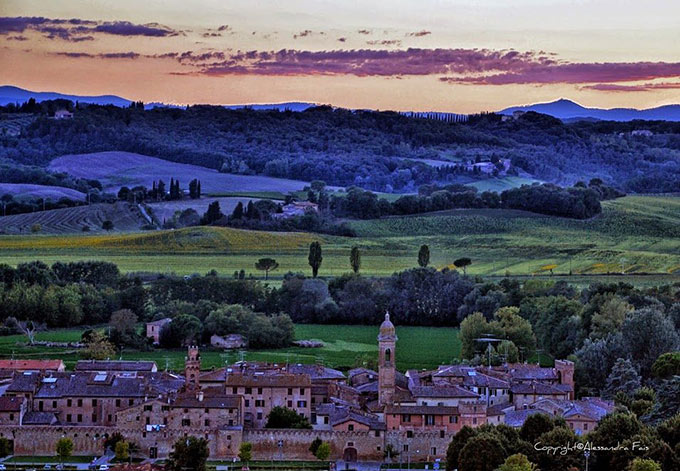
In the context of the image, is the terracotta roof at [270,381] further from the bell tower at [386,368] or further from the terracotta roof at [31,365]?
the terracotta roof at [31,365]

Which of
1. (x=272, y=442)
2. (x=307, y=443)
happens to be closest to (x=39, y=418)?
(x=272, y=442)

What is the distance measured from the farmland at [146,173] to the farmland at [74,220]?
46.4 feet

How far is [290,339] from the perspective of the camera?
48719 millimetres

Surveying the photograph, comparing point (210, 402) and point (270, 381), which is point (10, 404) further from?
point (270, 381)

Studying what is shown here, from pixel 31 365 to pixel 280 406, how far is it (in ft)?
27.3

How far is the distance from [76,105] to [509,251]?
6732cm

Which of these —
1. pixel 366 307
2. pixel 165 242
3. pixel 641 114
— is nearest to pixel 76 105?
pixel 641 114

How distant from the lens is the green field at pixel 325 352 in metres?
43.6

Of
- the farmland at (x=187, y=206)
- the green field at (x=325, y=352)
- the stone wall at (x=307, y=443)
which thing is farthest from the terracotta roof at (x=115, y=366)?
the farmland at (x=187, y=206)

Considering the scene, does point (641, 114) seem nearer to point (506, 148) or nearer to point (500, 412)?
point (506, 148)

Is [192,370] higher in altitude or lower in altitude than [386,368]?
lower

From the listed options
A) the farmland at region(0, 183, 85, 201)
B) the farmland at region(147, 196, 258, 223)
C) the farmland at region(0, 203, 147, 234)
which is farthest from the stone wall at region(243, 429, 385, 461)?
the farmland at region(0, 183, 85, 201)

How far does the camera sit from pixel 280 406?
1336 inches

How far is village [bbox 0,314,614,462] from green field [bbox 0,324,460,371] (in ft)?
18.5
